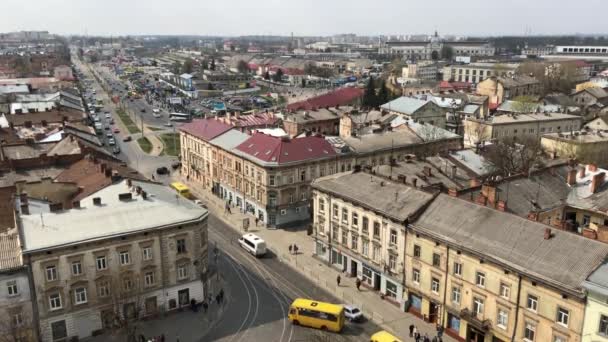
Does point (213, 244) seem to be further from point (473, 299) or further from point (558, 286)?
point (558, 286)

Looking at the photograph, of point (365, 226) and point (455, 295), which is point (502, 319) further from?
point (365, 226)

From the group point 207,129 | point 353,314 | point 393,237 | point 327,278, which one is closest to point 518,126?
point 207,129

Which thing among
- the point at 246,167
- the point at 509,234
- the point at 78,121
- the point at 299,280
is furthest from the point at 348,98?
the point at 509,234

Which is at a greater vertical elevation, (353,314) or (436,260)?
(436,260)

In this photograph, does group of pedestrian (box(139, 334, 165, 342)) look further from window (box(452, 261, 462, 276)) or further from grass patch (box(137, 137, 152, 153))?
grass patch (box(137, 137, 152, 153))

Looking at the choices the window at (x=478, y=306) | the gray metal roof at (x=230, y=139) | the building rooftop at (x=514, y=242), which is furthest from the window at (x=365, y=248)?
the gray metal roof at (x=230, y=139)

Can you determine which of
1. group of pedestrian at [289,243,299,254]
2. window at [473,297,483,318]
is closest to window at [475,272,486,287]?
window at [473,297,483,318]
